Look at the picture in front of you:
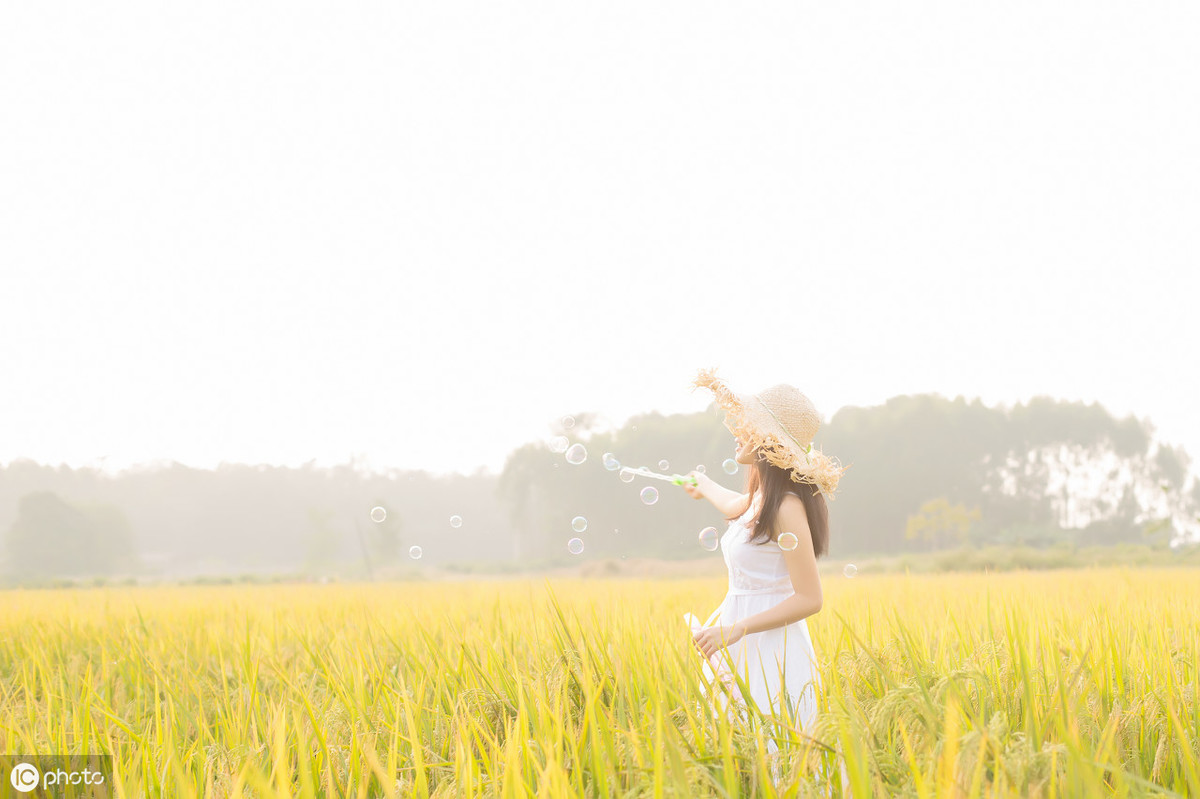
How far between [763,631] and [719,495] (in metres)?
0.89

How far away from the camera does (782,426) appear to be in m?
3.08

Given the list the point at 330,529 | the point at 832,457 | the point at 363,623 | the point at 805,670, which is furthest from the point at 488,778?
the point at 330,529

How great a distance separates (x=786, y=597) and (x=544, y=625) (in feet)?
7.01

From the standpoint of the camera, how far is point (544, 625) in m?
4.73

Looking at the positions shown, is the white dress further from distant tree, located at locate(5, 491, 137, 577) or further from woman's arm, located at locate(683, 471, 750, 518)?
distant tree, located at locate(5, 491, 137, 577)

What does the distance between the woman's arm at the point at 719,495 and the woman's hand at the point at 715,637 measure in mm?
778

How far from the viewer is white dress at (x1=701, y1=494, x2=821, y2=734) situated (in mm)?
2945

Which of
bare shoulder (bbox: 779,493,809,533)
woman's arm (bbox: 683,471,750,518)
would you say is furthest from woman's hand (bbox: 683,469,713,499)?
bare shoulder (bbox: 779,493,809,533)

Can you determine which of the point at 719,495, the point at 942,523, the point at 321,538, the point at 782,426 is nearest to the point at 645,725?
the point at 782,426

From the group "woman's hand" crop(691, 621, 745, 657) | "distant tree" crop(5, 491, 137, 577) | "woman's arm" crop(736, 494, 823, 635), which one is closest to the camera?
"woman's hand" crop(691, 621, 745, 657)

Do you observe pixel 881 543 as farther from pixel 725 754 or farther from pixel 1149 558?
pixel 725 754

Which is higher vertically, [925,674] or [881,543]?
[925,674]

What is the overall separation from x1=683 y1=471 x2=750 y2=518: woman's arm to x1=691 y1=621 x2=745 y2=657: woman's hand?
0.78m

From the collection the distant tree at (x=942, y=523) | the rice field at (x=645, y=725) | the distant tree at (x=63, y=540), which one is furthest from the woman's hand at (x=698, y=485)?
the distant tree at (x=63, y=540)
